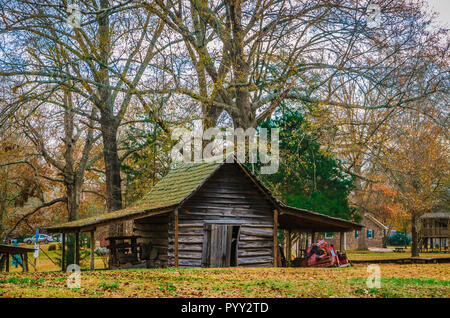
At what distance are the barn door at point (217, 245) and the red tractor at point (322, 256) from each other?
388cm

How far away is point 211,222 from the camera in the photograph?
1992cm

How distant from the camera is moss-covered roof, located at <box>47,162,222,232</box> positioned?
1808cm

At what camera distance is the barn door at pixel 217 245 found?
19.7m

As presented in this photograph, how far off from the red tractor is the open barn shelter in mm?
1156

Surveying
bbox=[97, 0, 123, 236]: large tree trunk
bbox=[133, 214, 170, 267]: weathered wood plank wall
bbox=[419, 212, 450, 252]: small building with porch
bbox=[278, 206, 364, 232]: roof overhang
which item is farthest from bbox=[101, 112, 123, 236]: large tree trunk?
bbox=[419, 212, 450, 252]: small building with porch

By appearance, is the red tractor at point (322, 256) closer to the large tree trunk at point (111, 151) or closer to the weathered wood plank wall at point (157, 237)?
the weathered wood plank wall at point (157, 237)

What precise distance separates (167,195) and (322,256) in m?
7.11

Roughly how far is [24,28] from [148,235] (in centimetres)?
999

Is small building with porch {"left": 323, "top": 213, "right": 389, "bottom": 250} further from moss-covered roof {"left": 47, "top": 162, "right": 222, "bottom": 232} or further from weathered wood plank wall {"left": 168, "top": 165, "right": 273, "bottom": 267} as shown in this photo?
weathered wood plank wall {"left": 168, "top": 165, "right": 273, "bottom": 267}

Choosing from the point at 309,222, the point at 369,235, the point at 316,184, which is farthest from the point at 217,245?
the point at 369,235

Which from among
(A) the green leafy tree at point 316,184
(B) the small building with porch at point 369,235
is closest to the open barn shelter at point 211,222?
(A) the green leafy tree at point 316,184

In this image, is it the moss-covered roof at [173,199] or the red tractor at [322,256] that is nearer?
the moss-covered roof at [173,199]
